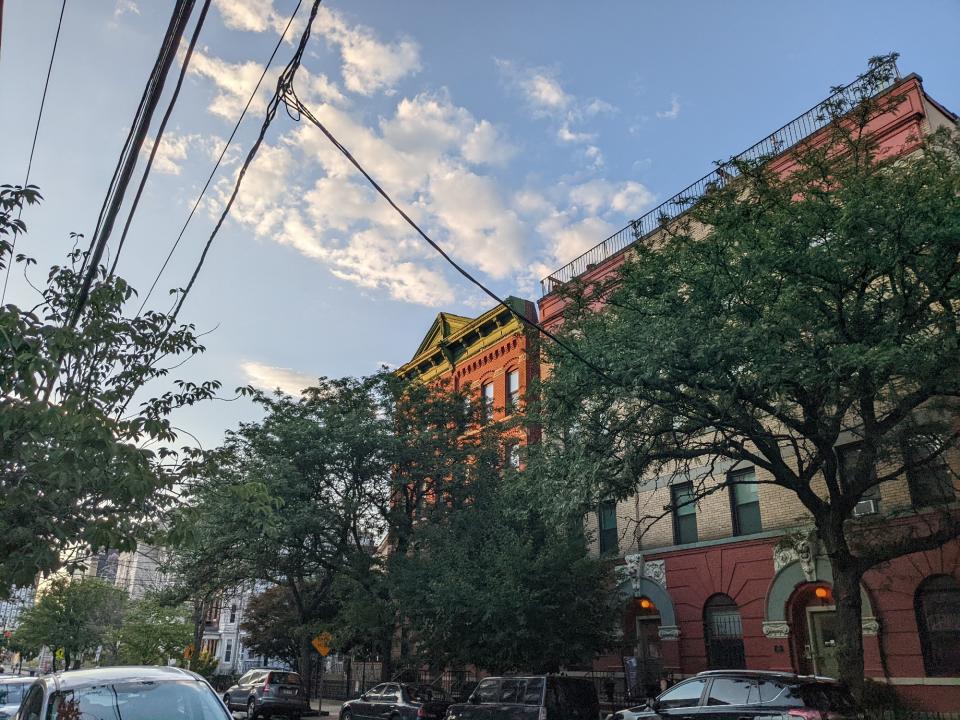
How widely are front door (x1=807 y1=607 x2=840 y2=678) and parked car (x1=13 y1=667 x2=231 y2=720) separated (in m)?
17.0

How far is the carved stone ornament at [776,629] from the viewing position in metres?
19.5

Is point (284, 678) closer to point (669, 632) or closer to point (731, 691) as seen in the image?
point (669, 632)

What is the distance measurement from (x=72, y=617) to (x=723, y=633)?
48.4 metres

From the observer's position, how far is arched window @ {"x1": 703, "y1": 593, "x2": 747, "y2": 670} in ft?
68.1

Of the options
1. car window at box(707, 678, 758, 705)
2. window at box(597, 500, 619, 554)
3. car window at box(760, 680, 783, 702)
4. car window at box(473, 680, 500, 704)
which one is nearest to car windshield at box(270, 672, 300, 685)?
car window at box(473, 680, 500, 704)

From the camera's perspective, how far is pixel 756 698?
11.2 metres

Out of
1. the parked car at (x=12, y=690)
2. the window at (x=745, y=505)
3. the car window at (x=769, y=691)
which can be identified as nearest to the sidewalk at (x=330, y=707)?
the parked car at (x=12, y=690)

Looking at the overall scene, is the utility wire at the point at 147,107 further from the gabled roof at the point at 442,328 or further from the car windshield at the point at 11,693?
the gabled roof at the point at 442,328

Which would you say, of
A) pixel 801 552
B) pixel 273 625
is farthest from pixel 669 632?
pixel 273 625

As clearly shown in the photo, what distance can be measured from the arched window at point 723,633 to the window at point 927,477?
601 cm

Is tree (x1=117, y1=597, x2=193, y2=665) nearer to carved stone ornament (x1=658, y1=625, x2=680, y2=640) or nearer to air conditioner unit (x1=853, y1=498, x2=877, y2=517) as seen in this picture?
carved stone ornament (x1=658, y1=625, x2=680, y2=640)

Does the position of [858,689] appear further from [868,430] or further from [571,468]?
[571,468]

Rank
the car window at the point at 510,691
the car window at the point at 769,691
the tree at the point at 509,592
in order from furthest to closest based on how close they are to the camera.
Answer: the tree at the point at 509,592 < the car window at the point at 510,691 < the car window at the point at 769,691

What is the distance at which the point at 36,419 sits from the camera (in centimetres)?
705
